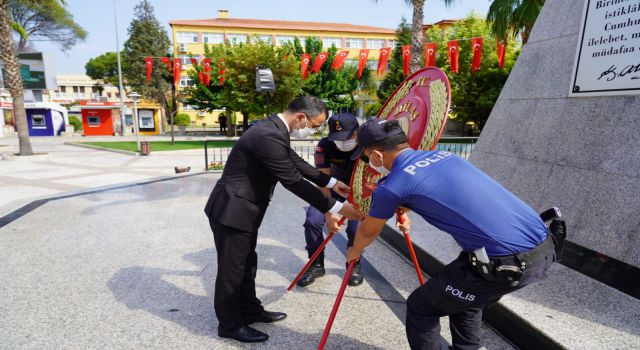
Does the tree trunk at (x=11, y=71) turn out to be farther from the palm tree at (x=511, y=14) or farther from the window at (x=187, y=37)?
the window at (x=187, y=37)

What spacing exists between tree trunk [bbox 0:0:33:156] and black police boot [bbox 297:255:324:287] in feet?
52.5

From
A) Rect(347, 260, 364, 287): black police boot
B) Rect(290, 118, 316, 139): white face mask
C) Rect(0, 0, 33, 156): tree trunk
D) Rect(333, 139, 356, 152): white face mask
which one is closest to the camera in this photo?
Rect(290, 118, 316, 139): white face mask

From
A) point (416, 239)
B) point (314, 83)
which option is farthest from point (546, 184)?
point (314, 83)

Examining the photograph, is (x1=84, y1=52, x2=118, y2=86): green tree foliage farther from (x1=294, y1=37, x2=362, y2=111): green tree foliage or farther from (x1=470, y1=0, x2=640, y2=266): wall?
(x1=470, y1=0, x2=640, y2=266): wall

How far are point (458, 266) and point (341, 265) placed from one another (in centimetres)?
246

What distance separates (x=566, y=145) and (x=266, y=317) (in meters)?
3.59

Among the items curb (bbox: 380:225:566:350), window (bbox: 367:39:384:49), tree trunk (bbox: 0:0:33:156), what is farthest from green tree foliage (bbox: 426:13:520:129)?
window (bbox: 367:39:384:49)

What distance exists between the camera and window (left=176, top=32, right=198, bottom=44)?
47.6 m

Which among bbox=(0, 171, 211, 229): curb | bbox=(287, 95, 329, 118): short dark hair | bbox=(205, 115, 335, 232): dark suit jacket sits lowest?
bbox=(0, 171, 211, 229): curb

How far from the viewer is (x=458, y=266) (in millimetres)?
1903

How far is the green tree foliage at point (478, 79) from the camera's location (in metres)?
25.2

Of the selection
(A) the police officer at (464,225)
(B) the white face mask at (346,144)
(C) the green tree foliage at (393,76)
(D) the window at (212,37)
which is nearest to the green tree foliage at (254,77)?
(C) the green tree foliage at (393,76)

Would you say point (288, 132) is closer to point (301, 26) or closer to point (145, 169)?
point (145, 169)

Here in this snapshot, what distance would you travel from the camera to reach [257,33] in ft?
162
